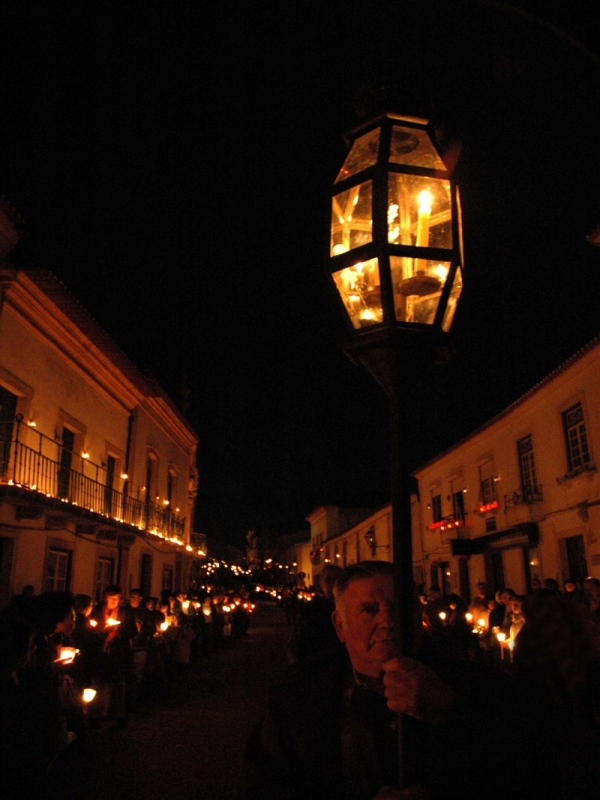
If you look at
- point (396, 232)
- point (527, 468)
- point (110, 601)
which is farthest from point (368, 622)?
point (527, 468)

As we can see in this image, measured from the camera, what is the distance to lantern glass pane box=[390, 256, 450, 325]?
114 inches

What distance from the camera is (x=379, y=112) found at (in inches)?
121

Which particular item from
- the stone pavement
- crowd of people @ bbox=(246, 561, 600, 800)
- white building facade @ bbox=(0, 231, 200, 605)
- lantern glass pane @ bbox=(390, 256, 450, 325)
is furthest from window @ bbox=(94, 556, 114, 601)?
lantern glass pane @ bbox=(390, 256, 450, 325)

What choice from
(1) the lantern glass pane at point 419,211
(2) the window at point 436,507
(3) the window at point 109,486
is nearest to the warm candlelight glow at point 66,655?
(1) the lantern glass pane at point 419,211

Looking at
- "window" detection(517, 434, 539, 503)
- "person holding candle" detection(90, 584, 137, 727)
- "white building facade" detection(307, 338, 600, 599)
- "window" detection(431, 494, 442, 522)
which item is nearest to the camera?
"person holding candle" detection(90, 584, 137, 727)

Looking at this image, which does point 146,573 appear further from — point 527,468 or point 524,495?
point 527,468

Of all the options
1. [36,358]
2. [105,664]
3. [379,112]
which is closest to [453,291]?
[379,112]

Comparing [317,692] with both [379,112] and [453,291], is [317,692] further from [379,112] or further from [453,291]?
[379,112]

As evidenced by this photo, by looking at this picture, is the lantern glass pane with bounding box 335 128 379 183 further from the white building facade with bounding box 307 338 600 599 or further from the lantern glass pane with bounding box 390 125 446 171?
the white building facade with bounding box 307 338 600 599

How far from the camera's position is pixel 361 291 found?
3021 millimetres

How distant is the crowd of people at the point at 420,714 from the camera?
204 cm

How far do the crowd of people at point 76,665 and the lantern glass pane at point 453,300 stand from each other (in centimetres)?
265

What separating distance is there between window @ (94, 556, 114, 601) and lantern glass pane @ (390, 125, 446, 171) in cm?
1761

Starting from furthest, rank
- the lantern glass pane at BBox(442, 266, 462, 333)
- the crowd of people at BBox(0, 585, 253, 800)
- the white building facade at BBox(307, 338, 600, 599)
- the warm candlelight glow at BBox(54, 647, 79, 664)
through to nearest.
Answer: the white building facade at BBox(307, 338, 600, 599) → the warm candlelight glow at BBox(54, 647, 79, 664) → the crowd of people at BBox(0, 585, 253, 800) → the lantern glass pane at BBox(442, 266, 462, 333)
